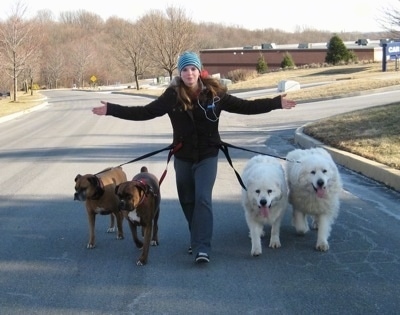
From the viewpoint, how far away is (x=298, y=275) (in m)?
5.43

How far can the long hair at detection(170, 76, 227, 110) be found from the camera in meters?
5.80

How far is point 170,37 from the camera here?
6606cm

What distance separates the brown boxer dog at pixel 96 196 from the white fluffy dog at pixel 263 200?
150 cm

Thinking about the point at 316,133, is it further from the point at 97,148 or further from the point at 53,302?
the point at 53,302

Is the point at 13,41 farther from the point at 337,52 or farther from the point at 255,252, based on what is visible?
the point at 255,252

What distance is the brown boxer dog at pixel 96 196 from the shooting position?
632 cm

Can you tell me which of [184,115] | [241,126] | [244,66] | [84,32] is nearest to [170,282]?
[184,115]

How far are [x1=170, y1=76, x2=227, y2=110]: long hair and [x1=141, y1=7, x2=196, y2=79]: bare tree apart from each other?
59.8 meters

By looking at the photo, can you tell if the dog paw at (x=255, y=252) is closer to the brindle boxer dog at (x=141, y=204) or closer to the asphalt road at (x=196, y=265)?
the asphalt road at (x=196, y=265)

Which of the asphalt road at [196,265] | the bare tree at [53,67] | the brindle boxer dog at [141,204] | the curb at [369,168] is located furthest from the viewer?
the bare tree at [53,67]

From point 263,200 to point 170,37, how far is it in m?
61.9

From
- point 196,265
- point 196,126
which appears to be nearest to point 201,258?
point 196,265

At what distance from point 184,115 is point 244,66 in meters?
82.2

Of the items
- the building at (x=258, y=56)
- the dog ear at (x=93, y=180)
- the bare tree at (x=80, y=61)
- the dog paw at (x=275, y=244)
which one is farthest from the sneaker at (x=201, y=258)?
the bare tree at (x=80, y=61)
